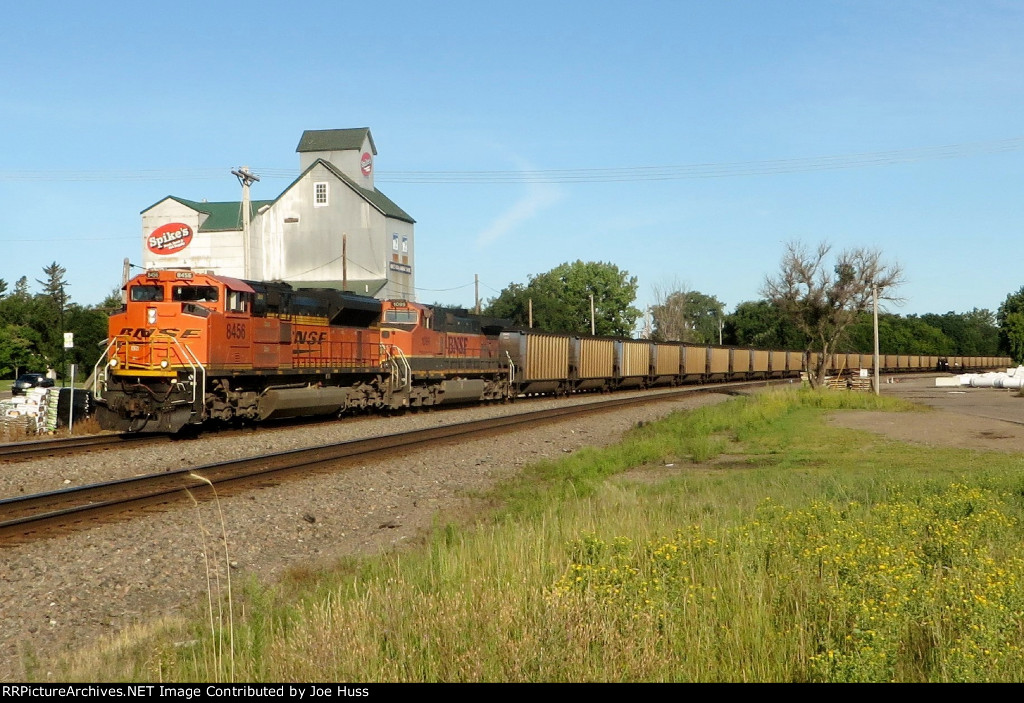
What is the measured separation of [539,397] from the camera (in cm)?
4303

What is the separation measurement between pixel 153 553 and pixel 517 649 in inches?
210

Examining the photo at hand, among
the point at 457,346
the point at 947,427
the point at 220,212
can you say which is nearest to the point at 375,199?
the point at 220,212

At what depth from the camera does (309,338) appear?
23406 mm

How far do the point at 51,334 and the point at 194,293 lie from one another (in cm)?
5027

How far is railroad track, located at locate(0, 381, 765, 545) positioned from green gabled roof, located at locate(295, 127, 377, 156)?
5588 centimetres

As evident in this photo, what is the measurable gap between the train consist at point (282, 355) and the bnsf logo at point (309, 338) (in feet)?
0.09

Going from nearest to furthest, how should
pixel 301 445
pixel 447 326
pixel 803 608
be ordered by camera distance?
pixel 803 608 → pixel 301 445 → pixel 447 326

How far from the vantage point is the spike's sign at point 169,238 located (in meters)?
74.5

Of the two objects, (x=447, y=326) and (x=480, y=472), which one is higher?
(x=447, y=326)

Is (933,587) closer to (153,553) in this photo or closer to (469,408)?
(153,553)

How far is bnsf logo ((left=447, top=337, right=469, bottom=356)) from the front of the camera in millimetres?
31938

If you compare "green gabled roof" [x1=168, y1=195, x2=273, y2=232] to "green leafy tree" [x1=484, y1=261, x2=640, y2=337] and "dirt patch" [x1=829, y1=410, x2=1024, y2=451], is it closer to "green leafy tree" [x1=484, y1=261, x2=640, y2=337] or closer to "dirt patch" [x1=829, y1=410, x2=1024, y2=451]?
"green leafy tree" [x1=484, y1=261, x2=640, y2=337]

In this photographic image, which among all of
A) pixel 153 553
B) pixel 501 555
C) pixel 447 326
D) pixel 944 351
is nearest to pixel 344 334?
pixel 447 326
